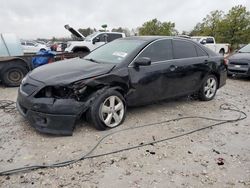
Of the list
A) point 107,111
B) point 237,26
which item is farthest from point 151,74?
point 237,26

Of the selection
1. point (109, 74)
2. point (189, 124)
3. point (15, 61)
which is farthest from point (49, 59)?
point (189, 124)

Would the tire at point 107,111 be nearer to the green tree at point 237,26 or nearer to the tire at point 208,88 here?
the tire at point 208,88

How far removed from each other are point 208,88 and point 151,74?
214 centimetres

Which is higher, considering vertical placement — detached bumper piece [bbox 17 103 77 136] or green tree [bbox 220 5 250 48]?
green tree [bbox 220 5 250 48]

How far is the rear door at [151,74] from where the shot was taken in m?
4.63

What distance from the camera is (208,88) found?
20.6ft

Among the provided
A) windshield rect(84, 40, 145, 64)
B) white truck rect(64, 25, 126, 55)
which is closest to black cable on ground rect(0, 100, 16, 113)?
windshield rect(84, 40, 145, 64)

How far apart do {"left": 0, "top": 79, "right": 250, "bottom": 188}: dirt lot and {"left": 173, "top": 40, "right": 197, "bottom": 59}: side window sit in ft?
4.54

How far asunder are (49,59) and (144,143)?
597 centimetres

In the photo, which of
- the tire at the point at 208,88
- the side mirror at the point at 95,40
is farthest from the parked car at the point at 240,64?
the side mirror at the point at 95,40

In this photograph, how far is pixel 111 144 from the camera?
3.82 metres

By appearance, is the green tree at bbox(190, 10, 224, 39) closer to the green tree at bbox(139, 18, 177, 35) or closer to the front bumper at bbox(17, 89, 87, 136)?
the green tree at bbox(139, 18, 177, 35)

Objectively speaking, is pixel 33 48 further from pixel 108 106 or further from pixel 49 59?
pixel 108 106

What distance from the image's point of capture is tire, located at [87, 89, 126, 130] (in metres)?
4.09
